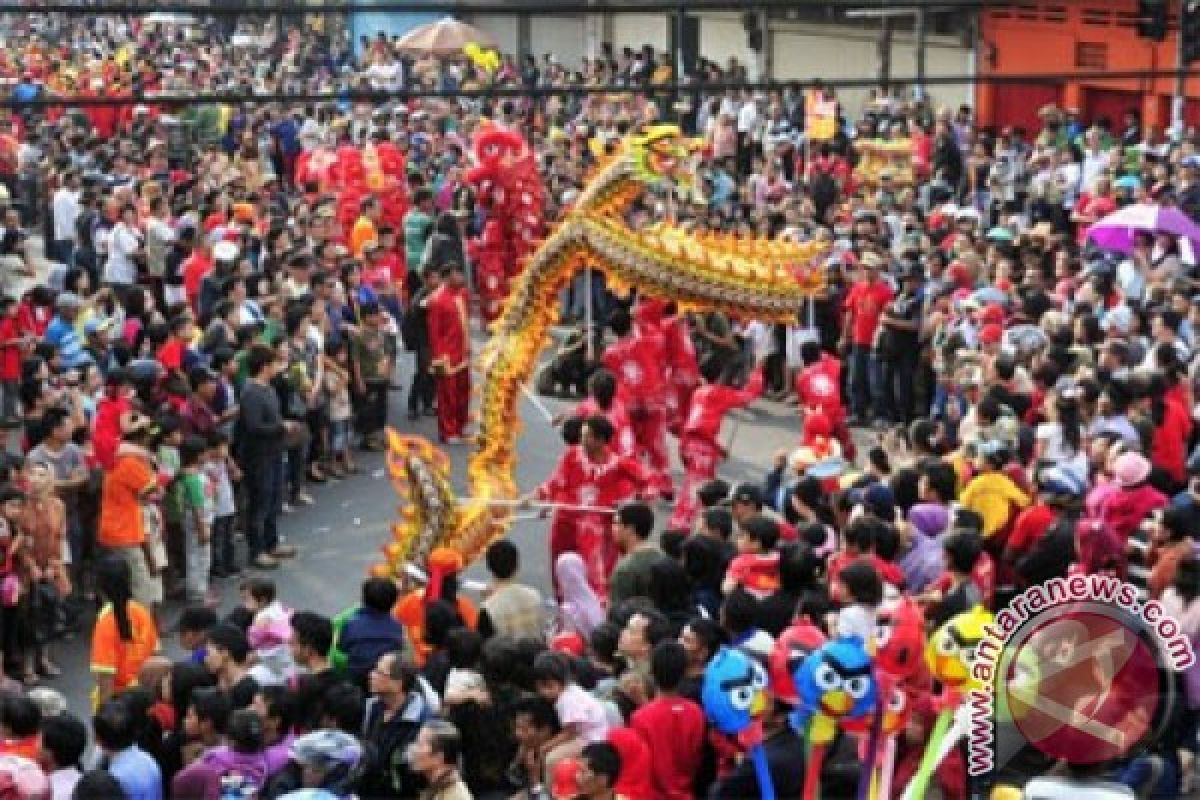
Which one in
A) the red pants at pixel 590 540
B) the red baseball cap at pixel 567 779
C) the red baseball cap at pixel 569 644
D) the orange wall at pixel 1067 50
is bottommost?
the red pants at pixel 590 540

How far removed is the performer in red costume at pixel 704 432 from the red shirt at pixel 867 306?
121 inches

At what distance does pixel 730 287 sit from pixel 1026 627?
19.2 feet

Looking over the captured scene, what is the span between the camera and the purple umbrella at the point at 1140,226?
55.5ft

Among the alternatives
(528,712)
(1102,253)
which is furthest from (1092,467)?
(1102,253)

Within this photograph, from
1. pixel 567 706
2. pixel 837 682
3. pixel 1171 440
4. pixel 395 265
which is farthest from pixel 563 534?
pixel 395 265

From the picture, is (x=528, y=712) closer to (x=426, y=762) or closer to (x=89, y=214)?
(x=426, y=762)

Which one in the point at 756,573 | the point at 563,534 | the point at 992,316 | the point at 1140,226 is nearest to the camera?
the point at 756,573

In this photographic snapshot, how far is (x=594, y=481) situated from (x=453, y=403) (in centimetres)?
416

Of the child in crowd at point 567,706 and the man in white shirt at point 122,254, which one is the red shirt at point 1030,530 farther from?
the man in white shirt at point 122,254

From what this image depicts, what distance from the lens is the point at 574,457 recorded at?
492 inches

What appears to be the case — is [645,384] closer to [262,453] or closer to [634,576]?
[262,453]

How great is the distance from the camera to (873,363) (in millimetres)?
16938

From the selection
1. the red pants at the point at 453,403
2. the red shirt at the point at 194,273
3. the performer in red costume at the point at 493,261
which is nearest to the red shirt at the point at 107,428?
the red pants at the point at 453,403

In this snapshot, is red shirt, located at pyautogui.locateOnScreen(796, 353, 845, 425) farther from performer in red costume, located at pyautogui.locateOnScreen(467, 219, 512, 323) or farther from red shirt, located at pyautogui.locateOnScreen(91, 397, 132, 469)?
performer in red costume, located at pyautogui.locateOnScreen(467, 219, 512, 323)
